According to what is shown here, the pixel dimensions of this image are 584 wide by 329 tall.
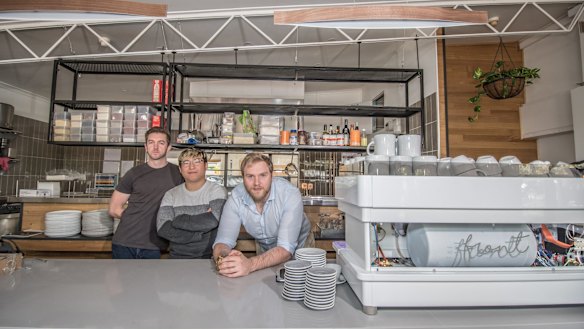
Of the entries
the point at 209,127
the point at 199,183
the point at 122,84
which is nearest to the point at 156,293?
the point at 199,183

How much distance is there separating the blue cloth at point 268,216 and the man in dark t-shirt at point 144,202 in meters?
0.79

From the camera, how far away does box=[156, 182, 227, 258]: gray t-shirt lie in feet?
6.05

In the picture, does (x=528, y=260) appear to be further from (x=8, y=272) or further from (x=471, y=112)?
(x=471, y=112)

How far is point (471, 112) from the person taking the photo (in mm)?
3795

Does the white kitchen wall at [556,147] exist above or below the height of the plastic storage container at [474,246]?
above

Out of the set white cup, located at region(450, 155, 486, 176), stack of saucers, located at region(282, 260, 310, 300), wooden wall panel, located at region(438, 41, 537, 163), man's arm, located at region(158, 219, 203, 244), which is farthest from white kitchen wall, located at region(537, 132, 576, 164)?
man's arm, located at region(158, 219, 203, 244)

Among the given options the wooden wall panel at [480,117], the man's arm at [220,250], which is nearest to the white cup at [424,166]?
the man's arm at [220,250]

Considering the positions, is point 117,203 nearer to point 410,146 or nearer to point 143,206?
point 143,206

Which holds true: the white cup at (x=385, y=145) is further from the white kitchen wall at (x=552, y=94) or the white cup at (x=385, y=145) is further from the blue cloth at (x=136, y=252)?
the white kitchen wall at (x=552, y=94)

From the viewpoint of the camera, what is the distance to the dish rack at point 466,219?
3.25ft

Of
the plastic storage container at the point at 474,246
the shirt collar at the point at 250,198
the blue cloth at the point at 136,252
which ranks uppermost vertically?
the shirt collar at the point at 250,198

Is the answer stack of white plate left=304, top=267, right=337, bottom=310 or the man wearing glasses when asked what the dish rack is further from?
the man wearing glasses

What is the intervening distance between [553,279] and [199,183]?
177 cm

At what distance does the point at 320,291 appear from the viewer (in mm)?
1001
